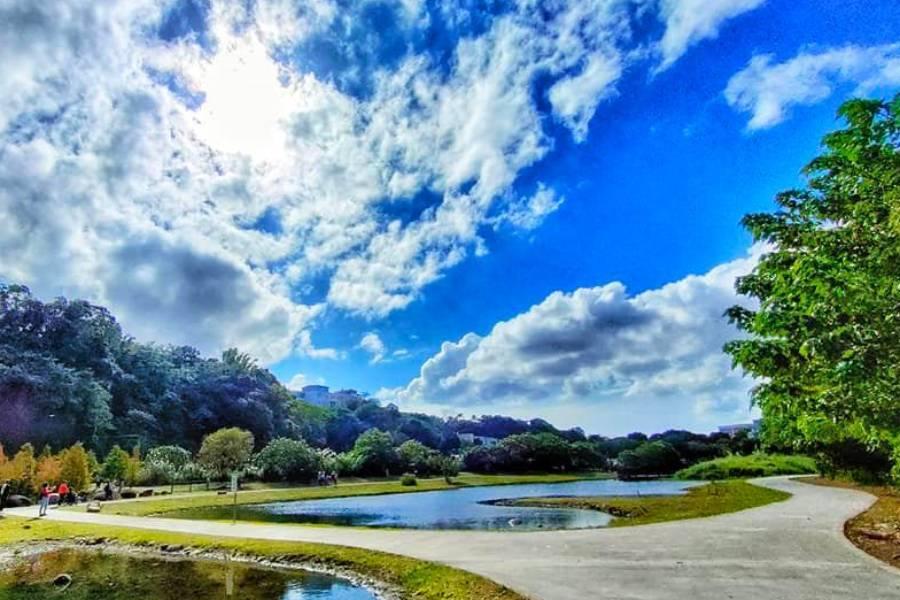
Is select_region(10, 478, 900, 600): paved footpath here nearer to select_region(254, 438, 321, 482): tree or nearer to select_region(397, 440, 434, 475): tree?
select_region(254, 438, 321, 482): tree

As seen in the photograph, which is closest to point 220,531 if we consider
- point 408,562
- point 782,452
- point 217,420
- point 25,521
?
point 408,562

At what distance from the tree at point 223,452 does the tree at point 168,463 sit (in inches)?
98.0

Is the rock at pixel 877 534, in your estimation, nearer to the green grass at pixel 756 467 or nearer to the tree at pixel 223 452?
the green grass at pixel 756 467

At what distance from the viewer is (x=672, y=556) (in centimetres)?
1220

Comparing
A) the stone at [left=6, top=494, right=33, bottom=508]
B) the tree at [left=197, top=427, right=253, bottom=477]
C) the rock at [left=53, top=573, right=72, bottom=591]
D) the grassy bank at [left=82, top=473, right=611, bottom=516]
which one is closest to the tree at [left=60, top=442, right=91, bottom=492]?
the stone at [left=6, top=494, right=33, bottom=508]

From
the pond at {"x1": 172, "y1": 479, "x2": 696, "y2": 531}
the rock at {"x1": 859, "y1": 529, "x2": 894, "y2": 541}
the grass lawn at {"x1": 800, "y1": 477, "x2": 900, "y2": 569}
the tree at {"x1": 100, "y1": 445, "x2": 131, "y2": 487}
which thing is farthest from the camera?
the tree at {"x1": 100, "y1": 445, "x2": 131, "y2": 487}

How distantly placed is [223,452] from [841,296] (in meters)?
52.2

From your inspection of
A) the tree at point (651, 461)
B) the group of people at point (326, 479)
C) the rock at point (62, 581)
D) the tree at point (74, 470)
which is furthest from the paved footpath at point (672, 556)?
the tree at point (651, 461)

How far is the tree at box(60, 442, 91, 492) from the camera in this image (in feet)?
131

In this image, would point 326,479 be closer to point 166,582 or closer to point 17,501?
point 17,501

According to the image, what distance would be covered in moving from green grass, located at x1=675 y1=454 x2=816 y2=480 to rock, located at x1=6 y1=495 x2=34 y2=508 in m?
51.6

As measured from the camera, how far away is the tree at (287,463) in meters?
53.2

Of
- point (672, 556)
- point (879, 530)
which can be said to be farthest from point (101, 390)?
point (879, 530)

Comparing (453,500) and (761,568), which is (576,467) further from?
(761,568)
